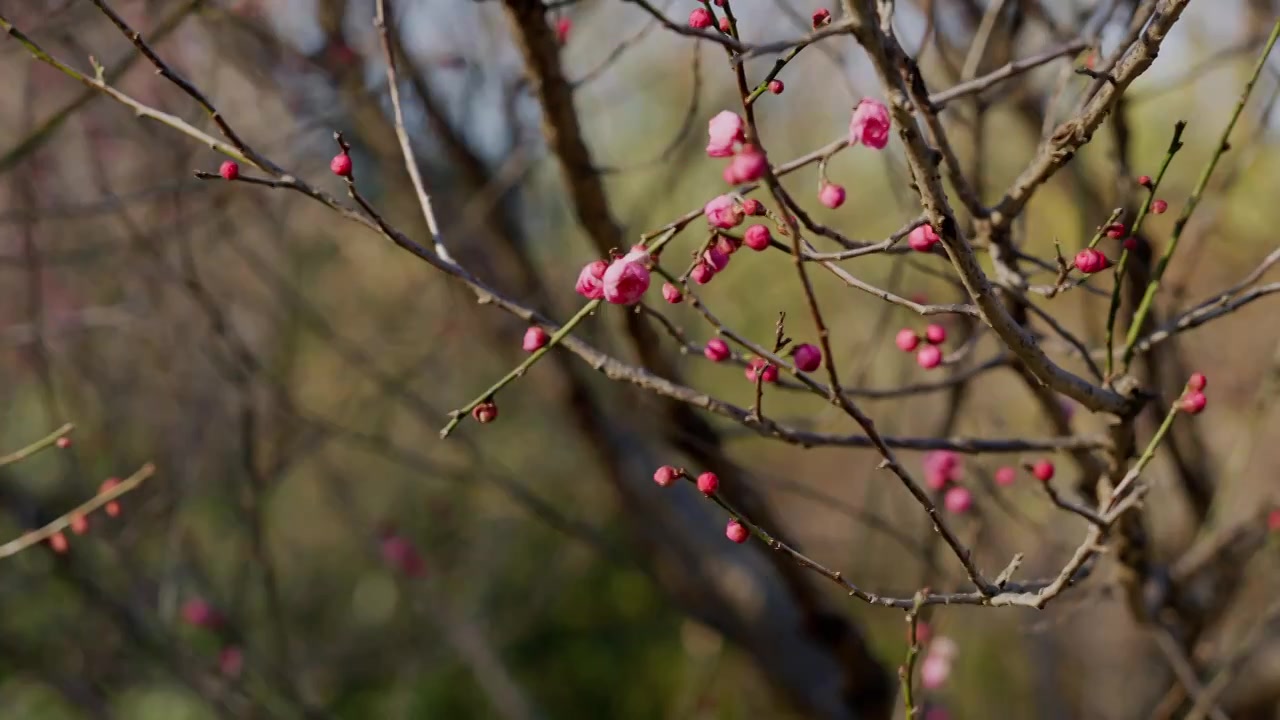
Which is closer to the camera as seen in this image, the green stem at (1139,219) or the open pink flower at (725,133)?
the open pink flower at (725,133)

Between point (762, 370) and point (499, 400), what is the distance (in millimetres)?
4497

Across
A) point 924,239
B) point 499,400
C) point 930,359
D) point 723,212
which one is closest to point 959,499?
point 930,359

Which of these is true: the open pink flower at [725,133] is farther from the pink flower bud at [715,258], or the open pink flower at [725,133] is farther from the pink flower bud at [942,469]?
the pink flower bud at [942,469]

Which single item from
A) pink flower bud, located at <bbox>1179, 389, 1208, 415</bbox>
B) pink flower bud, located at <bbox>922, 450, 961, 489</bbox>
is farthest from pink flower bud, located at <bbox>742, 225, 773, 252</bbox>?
pink flower bud, located at <bbox>922, 450, 961, 489</bbox>

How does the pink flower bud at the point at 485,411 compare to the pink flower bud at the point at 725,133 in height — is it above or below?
below

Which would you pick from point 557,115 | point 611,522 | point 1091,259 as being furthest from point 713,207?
point 611,522

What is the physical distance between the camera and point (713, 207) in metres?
1.00

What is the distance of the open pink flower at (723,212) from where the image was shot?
99 centimetres

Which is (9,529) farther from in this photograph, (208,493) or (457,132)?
(457,132)

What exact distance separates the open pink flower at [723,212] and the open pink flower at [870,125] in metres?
0.13

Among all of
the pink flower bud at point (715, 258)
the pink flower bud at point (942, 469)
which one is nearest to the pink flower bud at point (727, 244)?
the pink flower bud at point (715, 258)

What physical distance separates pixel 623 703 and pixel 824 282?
2683 mm

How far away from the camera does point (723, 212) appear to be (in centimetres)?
100

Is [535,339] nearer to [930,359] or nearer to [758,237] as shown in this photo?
[758,237]
